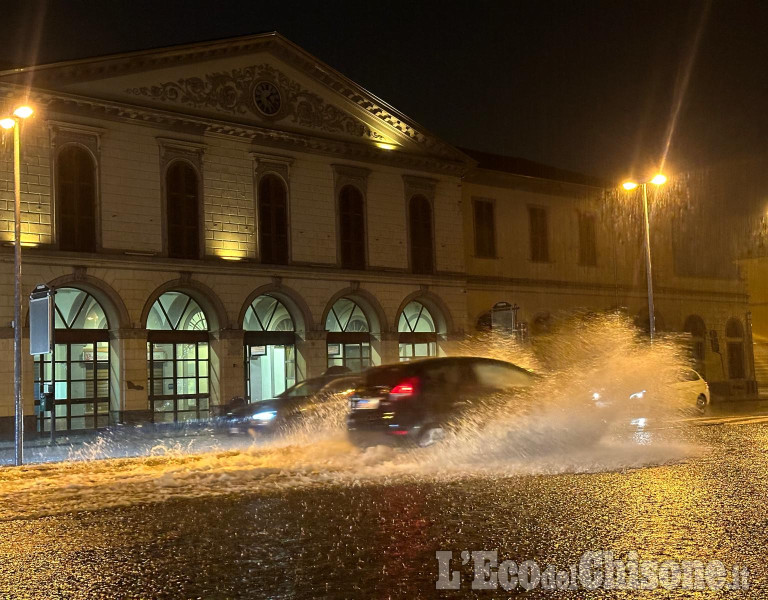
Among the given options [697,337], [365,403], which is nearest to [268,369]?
[365,403]

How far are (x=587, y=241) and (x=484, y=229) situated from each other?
21.8 feet

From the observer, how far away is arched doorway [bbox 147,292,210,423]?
29.1 metres

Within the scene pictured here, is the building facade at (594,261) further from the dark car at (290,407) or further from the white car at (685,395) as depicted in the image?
the dark car at (290,407)

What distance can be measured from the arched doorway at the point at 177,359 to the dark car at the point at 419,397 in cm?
1601

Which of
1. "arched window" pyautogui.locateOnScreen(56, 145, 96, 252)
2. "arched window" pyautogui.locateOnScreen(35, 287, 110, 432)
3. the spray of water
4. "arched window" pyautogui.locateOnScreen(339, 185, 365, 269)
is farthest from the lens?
"arched window" pyautogui.locateOnScreen(339, 185, 365, 269)

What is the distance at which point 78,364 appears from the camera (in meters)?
27.7

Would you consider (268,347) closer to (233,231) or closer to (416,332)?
(233,231)

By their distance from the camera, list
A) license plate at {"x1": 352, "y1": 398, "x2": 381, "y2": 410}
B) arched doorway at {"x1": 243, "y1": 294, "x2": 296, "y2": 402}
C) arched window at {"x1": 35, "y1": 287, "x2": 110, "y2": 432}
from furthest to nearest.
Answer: arched doorway at {"x1": 243, "y1": 294, "x2": 296, "y2": 402}, arched window at {"x1": 35, "y1": 287, "x2": 110, "y2": 432}, license plate at {"x1": 352, "y1": 398, "x2": 381, "y2": 410}

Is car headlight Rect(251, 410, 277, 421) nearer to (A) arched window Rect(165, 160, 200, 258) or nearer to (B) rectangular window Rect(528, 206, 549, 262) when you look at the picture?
(A) arched window Rect(165, 160, 200, 258)

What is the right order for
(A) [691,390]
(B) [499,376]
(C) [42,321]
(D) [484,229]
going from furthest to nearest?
(D) [484,229], (A) [691,390], (C) [42,321], (B) [499,376]

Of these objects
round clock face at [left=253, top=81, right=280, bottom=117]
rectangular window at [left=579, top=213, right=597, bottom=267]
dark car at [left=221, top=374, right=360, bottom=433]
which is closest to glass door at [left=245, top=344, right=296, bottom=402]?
round clock face at [left=253, top=81, right=280, bottom=117]

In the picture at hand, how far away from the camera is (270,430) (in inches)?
751

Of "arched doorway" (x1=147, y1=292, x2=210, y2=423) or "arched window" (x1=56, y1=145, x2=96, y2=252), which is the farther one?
"arched doorway" (x1=147, y1=292, x2=210, y2=423)

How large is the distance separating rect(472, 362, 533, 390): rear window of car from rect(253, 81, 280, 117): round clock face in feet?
64.7
